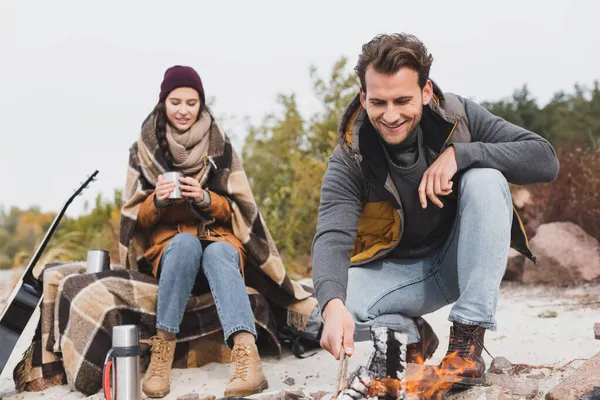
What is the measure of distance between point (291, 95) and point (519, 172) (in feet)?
16.6

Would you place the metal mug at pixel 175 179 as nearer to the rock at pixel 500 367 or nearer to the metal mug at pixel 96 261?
the metal mug at pixel 96 261

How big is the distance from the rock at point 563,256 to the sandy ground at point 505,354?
69cm

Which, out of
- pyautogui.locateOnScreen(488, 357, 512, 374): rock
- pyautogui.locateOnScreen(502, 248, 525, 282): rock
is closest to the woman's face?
pyautogui.locateOnScreen(488, 357, 512, 374): rock

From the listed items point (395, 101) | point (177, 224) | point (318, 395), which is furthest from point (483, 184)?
point (177, 224)

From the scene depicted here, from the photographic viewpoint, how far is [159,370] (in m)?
3.01

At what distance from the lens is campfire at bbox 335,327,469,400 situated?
7.26 feet

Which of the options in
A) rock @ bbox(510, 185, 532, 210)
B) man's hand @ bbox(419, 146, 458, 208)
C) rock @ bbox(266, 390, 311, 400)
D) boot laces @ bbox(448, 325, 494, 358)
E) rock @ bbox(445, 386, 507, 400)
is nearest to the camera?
rock @ bbox(445, 386, 507, 400)

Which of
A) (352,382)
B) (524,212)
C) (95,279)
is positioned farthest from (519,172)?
(524,212)

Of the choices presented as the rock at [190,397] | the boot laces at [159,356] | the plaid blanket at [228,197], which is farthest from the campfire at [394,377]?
the plaid blanket at [228,197]

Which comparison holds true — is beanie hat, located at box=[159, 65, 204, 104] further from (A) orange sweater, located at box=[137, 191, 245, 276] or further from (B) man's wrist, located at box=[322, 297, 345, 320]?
(B) man's wrist, located at box=[322, 297, 345, 320]

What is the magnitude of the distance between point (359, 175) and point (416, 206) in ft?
0.85

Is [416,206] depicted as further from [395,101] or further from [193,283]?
[193,283]

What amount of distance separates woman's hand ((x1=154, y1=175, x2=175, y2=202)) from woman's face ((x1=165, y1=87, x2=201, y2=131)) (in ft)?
1.44

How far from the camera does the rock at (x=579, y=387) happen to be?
2059 mm
